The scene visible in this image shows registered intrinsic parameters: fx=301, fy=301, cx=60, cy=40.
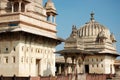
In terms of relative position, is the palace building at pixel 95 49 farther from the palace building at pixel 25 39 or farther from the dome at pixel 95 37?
the palace building at pixel 25 39

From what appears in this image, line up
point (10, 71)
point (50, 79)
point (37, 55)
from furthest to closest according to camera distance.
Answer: point (37, 55), point (10, 71), point (50, 79)

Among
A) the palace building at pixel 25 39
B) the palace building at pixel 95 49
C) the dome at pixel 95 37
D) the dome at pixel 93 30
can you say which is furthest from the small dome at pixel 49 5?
the dome at pixel 93 30

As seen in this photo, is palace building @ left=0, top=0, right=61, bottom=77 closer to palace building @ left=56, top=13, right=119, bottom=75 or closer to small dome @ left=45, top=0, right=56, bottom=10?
Answer: small dome @ left=45, top=0, right=56, bottom=10

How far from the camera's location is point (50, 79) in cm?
2388

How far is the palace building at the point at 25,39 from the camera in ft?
92.0

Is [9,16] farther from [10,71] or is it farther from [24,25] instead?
[10,71]

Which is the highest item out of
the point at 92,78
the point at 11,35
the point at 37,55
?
the point at 11,35

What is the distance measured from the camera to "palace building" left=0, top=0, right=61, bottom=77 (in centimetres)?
2805

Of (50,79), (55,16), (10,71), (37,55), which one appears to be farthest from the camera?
(55,16)

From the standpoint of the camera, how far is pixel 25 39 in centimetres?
2903

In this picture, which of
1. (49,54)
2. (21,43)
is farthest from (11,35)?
(49,54)

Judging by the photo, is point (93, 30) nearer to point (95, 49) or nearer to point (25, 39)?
point (95, 49)

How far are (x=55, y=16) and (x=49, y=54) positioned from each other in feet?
17.3

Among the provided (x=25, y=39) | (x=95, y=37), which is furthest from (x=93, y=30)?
(x=25, y=39)
